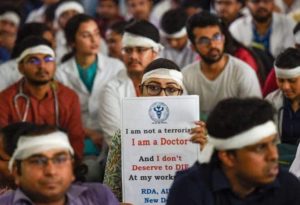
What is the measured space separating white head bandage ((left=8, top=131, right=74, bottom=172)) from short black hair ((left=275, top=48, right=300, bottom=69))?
2.23 m

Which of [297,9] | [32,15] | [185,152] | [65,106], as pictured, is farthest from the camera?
[32,15]

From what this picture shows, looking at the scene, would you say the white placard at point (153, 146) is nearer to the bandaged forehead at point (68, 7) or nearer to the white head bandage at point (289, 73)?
the white head bandage at point (289, 73)

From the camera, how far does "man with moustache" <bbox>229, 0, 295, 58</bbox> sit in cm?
778

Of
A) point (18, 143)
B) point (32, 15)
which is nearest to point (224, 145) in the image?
point (18, 143)

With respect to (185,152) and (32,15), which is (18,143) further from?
(32,15)

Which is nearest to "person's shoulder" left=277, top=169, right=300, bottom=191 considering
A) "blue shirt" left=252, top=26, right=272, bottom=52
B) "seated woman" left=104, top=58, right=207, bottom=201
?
"seated woman" left=104, top=58, right=207, bottom=201

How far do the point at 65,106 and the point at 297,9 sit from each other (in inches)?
130

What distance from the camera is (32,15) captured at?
978 cm

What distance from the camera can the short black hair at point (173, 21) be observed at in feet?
25.8

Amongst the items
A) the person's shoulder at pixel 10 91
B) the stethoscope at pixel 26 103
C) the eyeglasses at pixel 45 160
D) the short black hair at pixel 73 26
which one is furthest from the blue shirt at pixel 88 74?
the eyeglasses at pixel 45 160

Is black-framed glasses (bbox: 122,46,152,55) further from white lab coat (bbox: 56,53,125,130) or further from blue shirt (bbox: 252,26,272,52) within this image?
blue shirt (bbox: 252,26,272,52)

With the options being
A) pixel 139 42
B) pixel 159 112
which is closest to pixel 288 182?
pixel 159 112

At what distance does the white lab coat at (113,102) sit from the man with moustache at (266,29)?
6.12 feet

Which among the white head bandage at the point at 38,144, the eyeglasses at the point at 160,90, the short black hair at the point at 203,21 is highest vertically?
the short black hair at the point at 203,21
